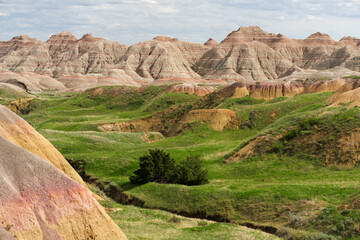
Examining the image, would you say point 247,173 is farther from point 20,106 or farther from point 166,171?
point 20,106

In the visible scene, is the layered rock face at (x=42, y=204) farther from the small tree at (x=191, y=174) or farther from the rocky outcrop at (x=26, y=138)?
the small tree at (x=191, y=174)

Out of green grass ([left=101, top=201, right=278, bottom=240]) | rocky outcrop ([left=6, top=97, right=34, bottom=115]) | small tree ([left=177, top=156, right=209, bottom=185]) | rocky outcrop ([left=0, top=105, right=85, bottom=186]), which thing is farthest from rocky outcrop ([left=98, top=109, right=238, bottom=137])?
rocky outcrop ([left=6, top=97, right=34, bottom=115])

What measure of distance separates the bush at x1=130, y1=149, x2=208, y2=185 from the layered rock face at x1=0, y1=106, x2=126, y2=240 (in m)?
17.7

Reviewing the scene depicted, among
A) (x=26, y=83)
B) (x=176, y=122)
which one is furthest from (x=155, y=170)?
(x=26, y=83)

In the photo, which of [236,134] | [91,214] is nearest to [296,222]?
[91,214]

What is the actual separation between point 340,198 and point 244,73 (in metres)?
174

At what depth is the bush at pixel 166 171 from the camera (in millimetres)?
31922

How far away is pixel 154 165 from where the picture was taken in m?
33.9

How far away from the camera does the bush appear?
31922mm

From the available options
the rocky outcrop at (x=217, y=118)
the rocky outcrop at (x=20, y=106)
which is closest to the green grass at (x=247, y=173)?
the rocky outcrop at (x=217, y=118)

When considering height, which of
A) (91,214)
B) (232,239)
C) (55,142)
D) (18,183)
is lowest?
(55,142)

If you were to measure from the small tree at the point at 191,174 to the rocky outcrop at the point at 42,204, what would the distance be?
17.4m

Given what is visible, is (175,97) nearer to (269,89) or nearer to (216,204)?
(269,89)

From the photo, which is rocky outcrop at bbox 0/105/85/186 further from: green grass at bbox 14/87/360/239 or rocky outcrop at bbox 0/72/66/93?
rocky outcrop at bbox 0/72/66/93
